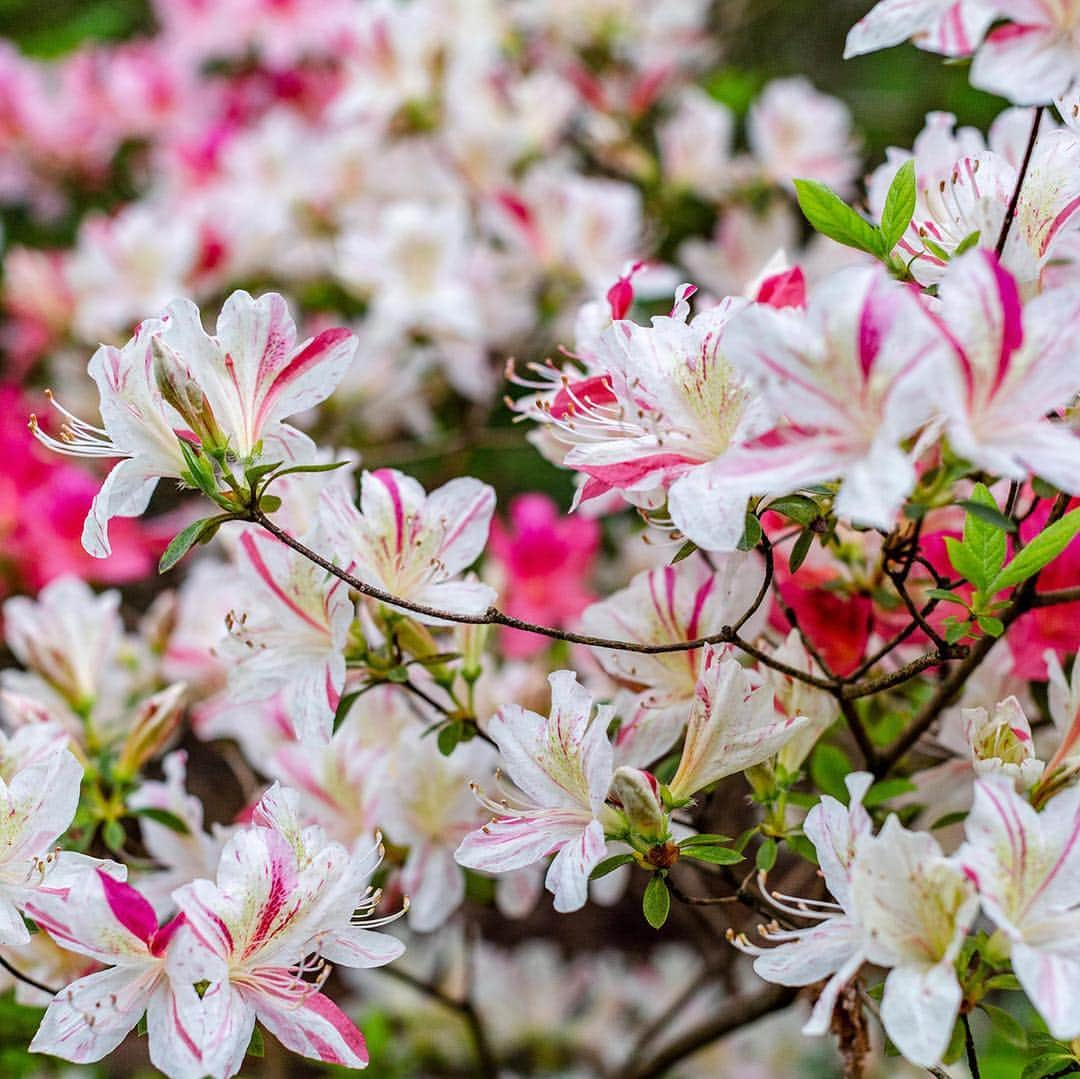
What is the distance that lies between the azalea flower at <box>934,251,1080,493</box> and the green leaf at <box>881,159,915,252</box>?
0.53 feet

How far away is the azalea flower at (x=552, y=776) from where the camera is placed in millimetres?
796

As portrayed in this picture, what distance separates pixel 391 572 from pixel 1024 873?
0.42 meters

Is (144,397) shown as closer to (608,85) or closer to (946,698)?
(946,698)

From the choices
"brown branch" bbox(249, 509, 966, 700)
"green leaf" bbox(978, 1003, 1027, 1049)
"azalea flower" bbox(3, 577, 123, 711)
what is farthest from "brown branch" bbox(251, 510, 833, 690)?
"azalea flower" bbox(3, 577, 123, 711)

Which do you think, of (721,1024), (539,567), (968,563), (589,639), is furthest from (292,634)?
(539,567)

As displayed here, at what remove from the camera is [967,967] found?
2.39 ft

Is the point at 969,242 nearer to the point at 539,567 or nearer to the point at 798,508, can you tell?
the point at 798,508

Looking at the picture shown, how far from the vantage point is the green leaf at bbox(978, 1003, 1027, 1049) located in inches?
29.3

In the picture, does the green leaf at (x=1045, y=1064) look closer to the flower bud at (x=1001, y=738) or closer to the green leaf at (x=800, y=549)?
the flower bud at (x=1001, y=738)

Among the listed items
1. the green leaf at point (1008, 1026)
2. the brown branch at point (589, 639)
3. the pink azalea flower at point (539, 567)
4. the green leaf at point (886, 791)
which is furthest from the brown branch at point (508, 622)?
the pink azalea flower at point (539, 567)

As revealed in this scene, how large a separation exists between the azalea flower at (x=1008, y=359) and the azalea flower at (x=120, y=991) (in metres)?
0.48

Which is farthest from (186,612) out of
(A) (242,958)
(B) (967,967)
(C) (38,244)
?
(C) (38,244)

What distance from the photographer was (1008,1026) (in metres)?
0.76

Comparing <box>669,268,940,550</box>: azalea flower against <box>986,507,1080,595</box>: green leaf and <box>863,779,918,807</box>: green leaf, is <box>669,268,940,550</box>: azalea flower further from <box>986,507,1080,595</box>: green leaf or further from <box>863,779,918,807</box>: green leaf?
<box>863,779,918,807</box>: green leaf
